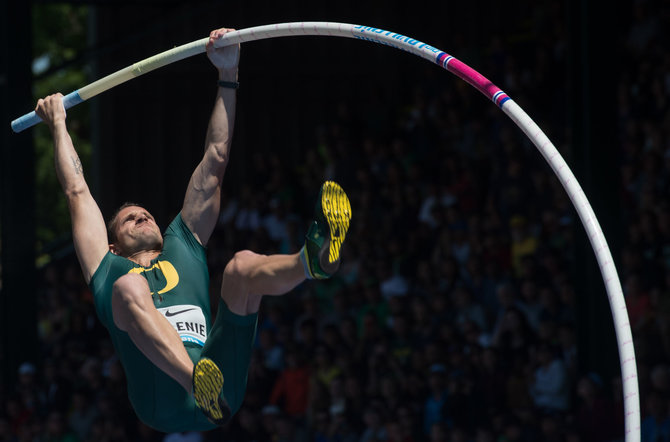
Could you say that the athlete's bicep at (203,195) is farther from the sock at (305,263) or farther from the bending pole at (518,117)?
the sock at (305,263)

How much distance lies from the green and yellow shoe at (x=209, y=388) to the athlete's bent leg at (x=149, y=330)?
0.43 ft

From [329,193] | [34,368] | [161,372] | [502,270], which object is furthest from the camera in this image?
[34,368]

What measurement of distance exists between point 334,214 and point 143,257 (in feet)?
5.71

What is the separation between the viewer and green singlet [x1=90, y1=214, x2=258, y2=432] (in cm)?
614

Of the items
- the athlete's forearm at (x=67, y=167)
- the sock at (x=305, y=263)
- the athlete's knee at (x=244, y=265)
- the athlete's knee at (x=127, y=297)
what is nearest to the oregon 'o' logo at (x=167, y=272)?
the athlete's knee at (x=127, y=297)

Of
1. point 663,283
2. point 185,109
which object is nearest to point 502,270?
point 663,283

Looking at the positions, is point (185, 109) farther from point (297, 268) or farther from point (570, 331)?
point (297, 268)

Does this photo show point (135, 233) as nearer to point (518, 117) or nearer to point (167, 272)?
point (167, 272)

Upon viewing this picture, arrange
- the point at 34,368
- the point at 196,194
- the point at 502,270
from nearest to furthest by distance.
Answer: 1. the point at 196,194
2. the point at 502,270
3. the point at 34,368

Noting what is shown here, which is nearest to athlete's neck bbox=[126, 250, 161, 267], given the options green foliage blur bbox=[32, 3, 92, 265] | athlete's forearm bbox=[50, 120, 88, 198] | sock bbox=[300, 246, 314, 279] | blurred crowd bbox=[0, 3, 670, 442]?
athlete's forearm bbox=[50, 120, 88, 198]

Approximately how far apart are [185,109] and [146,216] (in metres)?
11.7

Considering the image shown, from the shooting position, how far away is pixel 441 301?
11.0 meters

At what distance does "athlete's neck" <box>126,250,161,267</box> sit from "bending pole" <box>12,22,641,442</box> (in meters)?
1.04

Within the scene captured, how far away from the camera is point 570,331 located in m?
10.3
